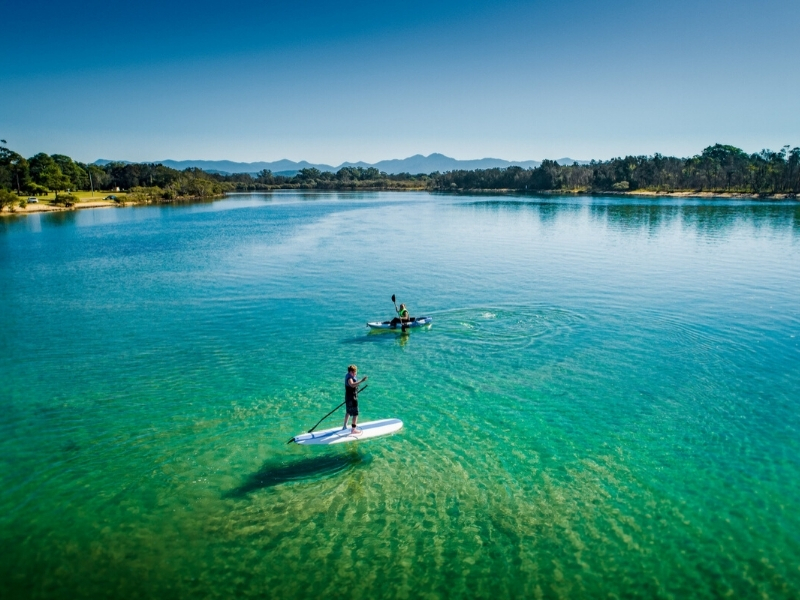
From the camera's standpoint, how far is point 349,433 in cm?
1834

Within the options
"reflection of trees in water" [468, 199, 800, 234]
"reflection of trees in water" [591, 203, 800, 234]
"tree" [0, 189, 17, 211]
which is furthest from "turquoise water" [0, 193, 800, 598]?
"tree" [0, 189, 17, 211]

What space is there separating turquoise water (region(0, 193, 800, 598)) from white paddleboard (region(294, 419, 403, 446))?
59 centimetres

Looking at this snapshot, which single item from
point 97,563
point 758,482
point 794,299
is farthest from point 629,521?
point 794,299

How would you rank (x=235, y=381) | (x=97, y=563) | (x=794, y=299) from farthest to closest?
1. (x=794, y=299)
2. (x=235, y=381)
3. (x=97, y=563)

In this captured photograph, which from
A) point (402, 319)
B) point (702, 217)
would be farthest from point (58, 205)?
point (702, 217)

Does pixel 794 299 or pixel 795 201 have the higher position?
pixel 795 201

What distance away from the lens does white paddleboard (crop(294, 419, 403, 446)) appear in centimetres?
1794

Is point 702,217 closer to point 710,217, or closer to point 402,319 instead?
point 710,217

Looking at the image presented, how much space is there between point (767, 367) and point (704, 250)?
45.7 m

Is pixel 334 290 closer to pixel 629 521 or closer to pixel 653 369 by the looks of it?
pixel 653 369

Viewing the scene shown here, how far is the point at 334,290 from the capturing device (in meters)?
43.9

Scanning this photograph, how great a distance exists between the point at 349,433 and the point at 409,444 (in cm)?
239

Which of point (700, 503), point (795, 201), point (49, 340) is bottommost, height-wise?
point (700, 503)

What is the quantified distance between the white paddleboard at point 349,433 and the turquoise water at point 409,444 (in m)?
0.59
